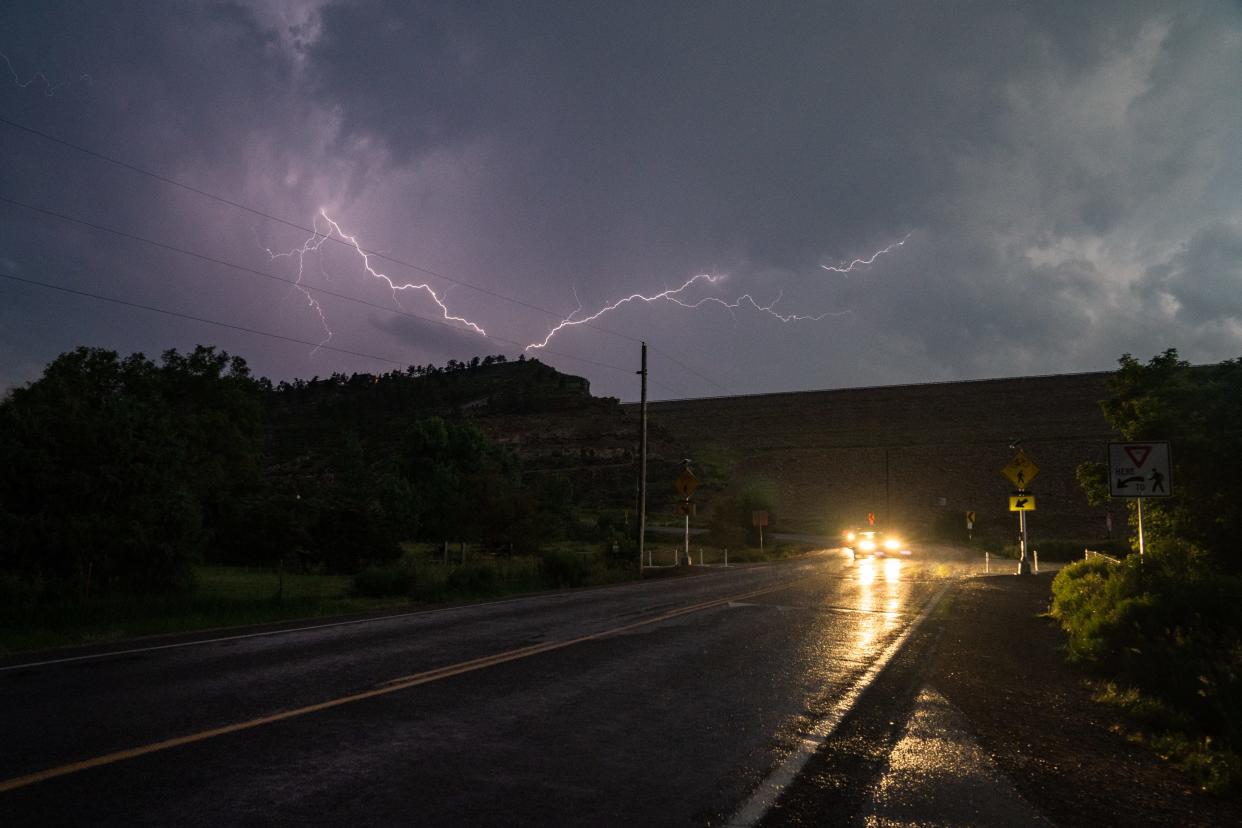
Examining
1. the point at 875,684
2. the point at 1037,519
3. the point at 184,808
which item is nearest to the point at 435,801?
the point at 184,808

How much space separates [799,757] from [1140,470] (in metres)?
10.8

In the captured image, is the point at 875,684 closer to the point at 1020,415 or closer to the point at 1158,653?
the point at 1158,653

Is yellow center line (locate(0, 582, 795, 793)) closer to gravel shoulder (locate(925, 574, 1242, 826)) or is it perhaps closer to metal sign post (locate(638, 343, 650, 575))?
gravel shoulder (locate(925, 574, 1242, 826))

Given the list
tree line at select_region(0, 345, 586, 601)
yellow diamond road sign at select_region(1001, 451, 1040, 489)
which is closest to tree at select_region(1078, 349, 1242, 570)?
yellow diamond road sign at select_region(1001, 451, 1040, 489)

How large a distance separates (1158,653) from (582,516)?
67.2m

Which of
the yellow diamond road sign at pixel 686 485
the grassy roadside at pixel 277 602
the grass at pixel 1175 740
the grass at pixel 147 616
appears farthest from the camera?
the yellow diamond road sign at pixel 686 485

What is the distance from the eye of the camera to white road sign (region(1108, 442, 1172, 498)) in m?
13.2

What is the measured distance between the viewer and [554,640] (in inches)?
448

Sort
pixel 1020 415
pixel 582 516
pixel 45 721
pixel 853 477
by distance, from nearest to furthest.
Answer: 1. pixel 45 721
2. pixel 582 516
3. pixel 853 477
4. pixel 1020 415

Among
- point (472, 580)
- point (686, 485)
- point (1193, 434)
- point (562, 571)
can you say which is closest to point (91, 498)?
point (472, 580)

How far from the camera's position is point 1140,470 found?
1343 cm

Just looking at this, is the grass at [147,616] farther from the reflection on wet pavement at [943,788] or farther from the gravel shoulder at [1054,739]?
the gravel shoulder at [1054,739]

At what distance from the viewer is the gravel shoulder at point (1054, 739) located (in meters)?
4.95

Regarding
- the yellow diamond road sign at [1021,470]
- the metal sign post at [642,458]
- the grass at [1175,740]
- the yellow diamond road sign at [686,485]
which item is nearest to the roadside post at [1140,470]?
the grass at [1175,740]
